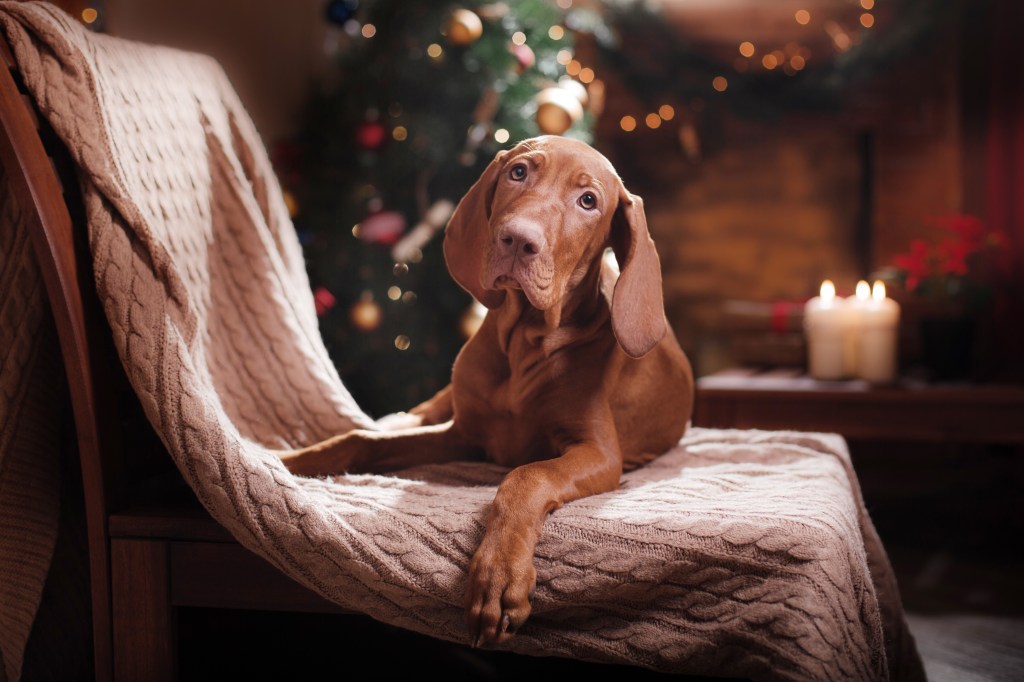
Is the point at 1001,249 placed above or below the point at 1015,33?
below

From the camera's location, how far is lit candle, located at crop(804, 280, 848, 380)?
3234 mm

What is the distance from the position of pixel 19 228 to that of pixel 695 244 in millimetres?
3829

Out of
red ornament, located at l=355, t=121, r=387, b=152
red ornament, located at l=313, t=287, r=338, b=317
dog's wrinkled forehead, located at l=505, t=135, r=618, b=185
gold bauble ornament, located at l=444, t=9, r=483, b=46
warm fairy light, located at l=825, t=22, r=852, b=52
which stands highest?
warm fairy light, located at l=825, t=22, r=852, b=52

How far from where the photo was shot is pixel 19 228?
1440 millimetres

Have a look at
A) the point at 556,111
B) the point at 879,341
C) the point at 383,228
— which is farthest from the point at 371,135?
the point at 879,341

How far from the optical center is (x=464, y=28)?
10.6ft

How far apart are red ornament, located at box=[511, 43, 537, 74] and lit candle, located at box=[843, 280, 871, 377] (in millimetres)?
1365

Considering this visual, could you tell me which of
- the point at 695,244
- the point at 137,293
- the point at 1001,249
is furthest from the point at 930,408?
the point at 137,293

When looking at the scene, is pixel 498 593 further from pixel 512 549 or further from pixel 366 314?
pixel 366 314

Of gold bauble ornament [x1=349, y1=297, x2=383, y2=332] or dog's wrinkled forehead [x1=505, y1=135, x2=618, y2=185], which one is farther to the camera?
gold bauble ornament [x1=349, y1=297, x2=383, y2=332]

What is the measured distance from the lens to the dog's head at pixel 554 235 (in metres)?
1.47

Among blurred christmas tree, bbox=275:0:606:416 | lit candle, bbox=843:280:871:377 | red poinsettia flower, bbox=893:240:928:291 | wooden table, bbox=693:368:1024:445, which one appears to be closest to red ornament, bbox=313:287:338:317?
blurred christmas tree, bbox=275:0:606:416

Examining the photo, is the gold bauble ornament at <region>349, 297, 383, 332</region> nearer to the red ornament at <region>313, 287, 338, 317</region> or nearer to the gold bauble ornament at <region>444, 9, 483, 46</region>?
the red ornament at <region>313, 287, 338, 317</region>

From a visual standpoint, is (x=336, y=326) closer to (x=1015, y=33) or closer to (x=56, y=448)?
(x=56, y=448)
